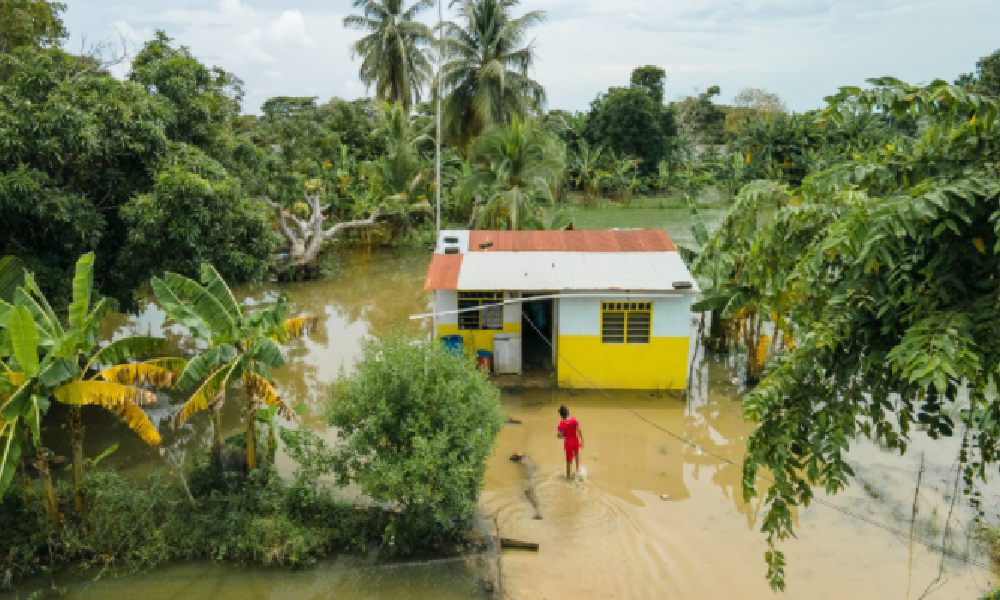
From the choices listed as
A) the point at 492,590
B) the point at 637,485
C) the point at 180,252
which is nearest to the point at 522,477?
the point at 637,485

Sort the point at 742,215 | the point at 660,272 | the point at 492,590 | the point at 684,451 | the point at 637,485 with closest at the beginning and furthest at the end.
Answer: the point at 492,590, the point at 742,215, the point at 637,485, the point at 684,451, the point at 660,272

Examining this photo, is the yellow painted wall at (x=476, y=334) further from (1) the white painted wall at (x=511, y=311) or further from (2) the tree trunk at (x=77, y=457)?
(2) the tree trunk at (x=77, y=457)

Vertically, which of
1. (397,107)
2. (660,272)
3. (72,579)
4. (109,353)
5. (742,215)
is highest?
(397,107)

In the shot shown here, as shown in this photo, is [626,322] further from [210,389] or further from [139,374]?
[139,374]

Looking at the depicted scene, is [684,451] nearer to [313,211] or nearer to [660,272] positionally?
[660,272]

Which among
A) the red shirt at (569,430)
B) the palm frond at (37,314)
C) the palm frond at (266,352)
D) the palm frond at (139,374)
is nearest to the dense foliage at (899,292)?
the red shirt at (569,430)
